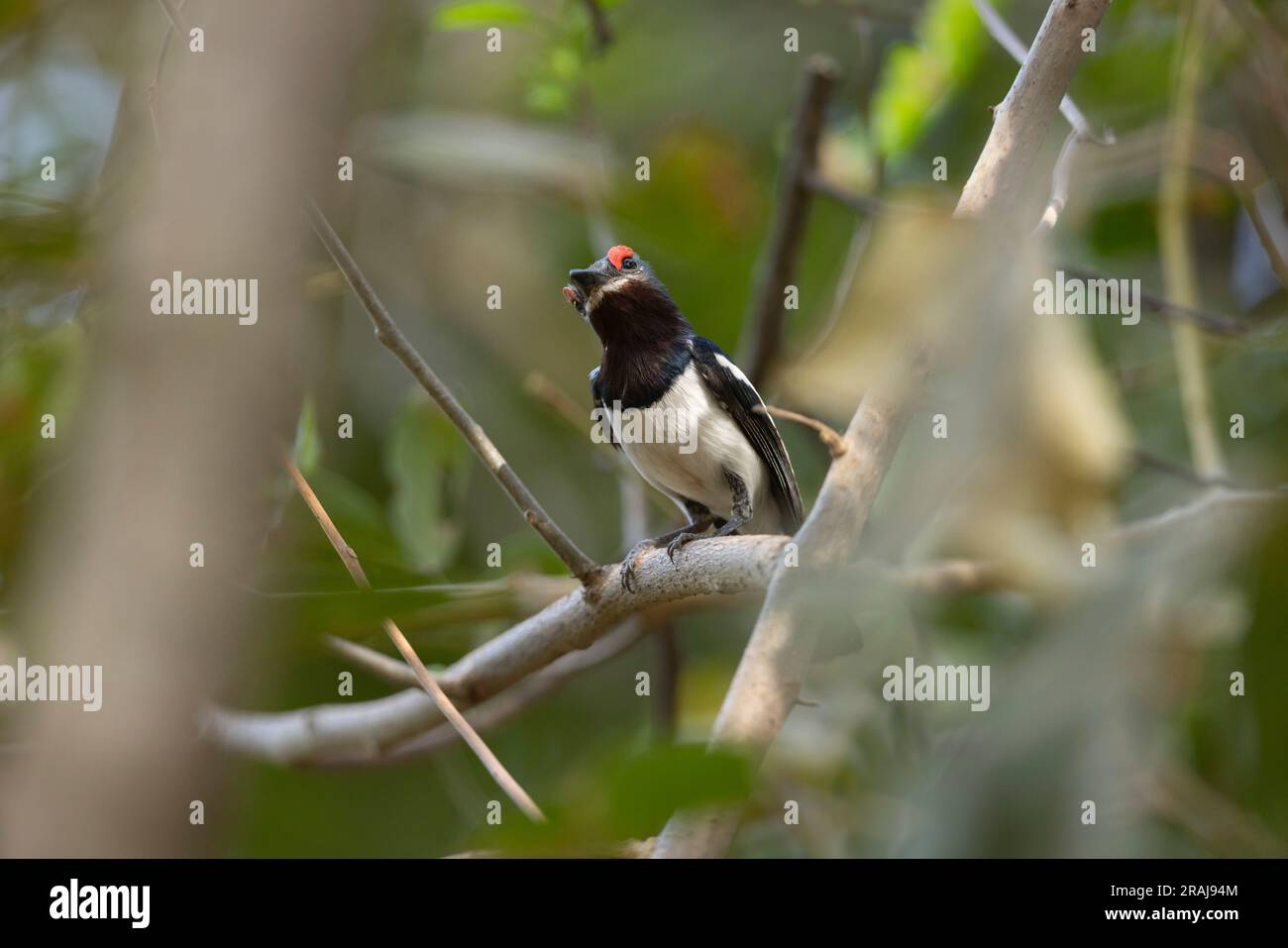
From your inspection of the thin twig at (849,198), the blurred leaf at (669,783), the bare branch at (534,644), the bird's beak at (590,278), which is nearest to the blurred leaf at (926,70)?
the thin twig at (849,198)

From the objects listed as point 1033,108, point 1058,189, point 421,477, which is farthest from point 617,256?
point 1033,108

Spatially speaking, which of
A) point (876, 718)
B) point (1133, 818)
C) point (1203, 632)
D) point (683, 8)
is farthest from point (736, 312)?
point (1133, 818)

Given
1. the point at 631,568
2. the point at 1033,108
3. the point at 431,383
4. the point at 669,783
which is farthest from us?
the point at 631,568

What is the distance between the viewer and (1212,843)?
210 cm

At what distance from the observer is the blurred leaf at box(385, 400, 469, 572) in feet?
12.6

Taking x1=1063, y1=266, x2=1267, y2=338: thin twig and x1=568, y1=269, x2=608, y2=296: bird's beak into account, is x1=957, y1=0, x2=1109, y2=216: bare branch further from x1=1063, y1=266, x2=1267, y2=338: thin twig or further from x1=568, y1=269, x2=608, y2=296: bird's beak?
x1=568, y1=269, x2=608, y2=296: bird's beak

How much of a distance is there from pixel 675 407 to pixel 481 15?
117 cm

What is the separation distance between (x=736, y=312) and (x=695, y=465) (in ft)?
4.89

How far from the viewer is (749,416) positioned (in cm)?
347

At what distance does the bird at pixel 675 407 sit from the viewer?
3385mm

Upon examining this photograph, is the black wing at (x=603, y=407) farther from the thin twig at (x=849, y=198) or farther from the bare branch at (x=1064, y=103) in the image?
the bare branch at (x=1064, y=103)

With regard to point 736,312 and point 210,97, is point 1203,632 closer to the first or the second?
point 210,97

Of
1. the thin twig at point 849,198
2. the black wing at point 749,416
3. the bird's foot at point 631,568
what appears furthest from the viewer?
the thin twig at point 849,198

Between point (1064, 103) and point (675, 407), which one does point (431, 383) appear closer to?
point (675, 407)
